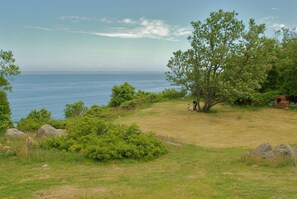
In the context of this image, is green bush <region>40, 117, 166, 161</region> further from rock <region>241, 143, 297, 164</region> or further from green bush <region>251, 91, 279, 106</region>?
green bush <region>251, 91, 279, 106</region>

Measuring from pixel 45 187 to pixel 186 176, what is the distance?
3.05 metres

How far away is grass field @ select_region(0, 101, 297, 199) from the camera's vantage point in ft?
18.3

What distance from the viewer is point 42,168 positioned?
797cm

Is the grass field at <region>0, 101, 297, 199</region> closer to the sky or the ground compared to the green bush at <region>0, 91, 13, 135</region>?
closer to the ground

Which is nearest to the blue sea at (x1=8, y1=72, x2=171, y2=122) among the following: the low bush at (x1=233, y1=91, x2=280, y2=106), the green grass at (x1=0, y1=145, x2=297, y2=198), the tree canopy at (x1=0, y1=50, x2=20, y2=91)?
the tree canopy at (x1=0, y1=50, x2=20, y2=91)

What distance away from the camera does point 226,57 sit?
60.2 ft

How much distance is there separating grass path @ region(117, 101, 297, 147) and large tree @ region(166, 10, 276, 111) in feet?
5.61

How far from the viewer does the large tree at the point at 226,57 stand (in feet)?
60.2

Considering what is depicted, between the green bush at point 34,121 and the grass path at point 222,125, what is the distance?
4289 mm

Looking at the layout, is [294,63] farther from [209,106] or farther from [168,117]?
[168,117]

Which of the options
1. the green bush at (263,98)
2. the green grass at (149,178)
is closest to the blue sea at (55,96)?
the green grass at (149,178)

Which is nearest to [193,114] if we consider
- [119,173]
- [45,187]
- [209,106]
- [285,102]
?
[209,106]

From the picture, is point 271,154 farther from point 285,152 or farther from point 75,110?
point 75,110

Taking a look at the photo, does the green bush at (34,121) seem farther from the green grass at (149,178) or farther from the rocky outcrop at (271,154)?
the rocky outcrop at (271,154)
